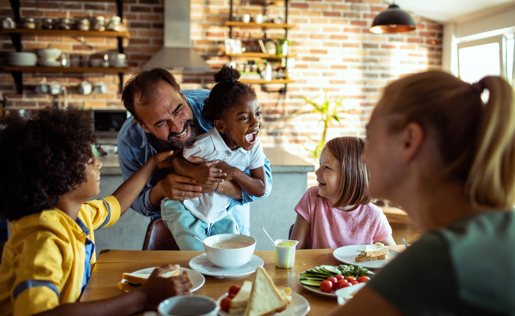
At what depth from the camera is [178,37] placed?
16.9 feet

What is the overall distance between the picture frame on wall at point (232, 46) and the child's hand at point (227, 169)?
3.59 meters

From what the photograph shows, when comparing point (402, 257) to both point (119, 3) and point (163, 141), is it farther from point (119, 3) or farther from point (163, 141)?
point (119, 3)

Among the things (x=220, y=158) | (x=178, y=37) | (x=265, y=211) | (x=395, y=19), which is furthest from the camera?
Answer: (x=178, y=37)

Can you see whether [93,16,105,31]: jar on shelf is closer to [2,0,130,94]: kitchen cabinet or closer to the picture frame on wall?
[2,0,130,94]: kitchen cabinet

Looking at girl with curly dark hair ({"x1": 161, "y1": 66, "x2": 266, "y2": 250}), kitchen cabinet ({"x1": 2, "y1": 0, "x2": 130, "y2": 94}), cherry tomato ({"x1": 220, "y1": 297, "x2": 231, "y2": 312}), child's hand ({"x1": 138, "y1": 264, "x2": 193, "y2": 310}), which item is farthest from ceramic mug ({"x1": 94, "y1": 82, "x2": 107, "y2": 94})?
cherry tomato ({"x1": 220, "y1": 297, "x2": 231, "y2": 312})

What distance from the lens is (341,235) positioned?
1.87 meters

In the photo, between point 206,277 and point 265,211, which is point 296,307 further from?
point 265,211

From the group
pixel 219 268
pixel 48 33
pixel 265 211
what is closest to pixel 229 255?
pixel 219 268

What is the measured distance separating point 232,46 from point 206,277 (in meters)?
4.26

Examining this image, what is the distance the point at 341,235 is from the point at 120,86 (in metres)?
4.07

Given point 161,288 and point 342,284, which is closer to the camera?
point 161,288

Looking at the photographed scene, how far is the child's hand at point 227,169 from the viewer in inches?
72.2

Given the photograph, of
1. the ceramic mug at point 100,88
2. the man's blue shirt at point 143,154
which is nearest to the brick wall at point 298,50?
the ceramic mug at point 100,88

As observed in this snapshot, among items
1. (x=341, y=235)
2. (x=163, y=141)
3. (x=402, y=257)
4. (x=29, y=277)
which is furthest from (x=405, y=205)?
(x=163, y=141)
